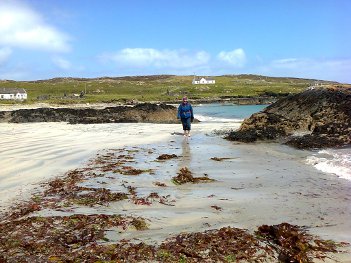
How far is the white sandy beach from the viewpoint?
5.61 m

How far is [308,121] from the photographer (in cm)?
1758

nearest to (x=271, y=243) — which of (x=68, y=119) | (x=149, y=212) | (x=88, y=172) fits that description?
(x=149, y=212)

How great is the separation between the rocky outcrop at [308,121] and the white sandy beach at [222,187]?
60.7 inches

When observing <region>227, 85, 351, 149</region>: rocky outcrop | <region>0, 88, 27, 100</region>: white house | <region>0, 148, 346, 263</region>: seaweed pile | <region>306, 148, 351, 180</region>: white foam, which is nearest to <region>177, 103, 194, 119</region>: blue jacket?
<region>227, 85, 351, 149</region>: rocky outcrop

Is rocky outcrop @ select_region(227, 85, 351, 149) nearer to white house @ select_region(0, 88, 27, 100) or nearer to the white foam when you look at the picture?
the white foam

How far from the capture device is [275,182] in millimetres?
8289

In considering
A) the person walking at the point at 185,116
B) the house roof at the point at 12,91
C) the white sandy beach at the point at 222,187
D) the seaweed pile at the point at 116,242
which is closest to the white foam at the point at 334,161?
the white sandy beach at the point at 222,187

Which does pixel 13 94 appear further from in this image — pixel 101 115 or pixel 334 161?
pixel 334 161

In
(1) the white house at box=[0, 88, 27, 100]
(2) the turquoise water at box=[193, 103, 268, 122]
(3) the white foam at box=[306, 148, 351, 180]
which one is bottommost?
(2) the turquoise water at box=[193, 103, 268, 122]

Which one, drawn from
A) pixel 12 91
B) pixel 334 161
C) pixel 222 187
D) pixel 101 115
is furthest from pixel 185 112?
pixel 12 91

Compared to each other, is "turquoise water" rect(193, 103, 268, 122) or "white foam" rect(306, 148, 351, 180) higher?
"white foam" rect(306, 148, 351, 180)

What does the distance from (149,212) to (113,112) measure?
1145 inches

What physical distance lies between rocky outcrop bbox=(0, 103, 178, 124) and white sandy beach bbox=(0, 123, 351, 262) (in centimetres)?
1598

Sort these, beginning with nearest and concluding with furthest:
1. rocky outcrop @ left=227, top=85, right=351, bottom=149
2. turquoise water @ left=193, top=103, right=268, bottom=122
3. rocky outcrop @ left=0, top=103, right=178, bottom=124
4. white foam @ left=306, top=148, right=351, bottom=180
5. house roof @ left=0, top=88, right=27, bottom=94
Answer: white foam @ left=306, top=148, right=351, bottom=180 < rocky outcrop @ left=227, top=85, right=351, bottom=149 < rocky outcrop @ left=0, top=103, right=178, bottom=124 < turquoise water @ left=193, top=103, right=268, bottom=122 < house roof @ left=0, top=88, right=27, bottom=94
